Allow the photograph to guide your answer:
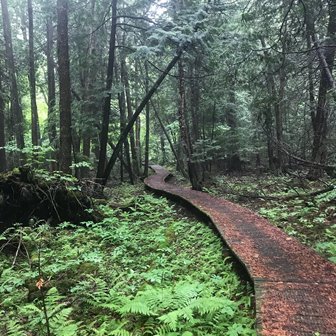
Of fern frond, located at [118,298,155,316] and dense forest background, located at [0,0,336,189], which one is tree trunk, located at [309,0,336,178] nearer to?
dense forest background, located at [0,0,336,189]

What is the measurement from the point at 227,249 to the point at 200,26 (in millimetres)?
9413

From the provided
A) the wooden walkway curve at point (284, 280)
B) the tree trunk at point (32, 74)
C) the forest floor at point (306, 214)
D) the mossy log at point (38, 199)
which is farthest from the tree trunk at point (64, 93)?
the tree trunk at point (32, 74)

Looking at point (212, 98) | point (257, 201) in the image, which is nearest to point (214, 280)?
point (257, 201)

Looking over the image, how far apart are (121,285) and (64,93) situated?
26.0 ft

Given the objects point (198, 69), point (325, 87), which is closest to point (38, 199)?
point (325, 87)

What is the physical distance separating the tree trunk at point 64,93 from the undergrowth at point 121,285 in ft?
10.3

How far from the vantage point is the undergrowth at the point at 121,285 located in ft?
13.1

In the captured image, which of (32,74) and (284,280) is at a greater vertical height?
(32,74)

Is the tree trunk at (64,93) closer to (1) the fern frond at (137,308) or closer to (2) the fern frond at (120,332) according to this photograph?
(1) the fern frond at (137,308)

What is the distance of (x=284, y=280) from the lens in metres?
4.92

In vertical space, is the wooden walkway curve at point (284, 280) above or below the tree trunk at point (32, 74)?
below

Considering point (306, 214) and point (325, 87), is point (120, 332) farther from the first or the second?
point (325, 87)

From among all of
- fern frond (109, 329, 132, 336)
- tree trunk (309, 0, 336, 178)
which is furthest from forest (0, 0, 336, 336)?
tree trunk (309, 0, 336, 178)

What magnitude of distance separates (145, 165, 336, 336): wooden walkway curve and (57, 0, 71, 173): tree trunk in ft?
18.2
